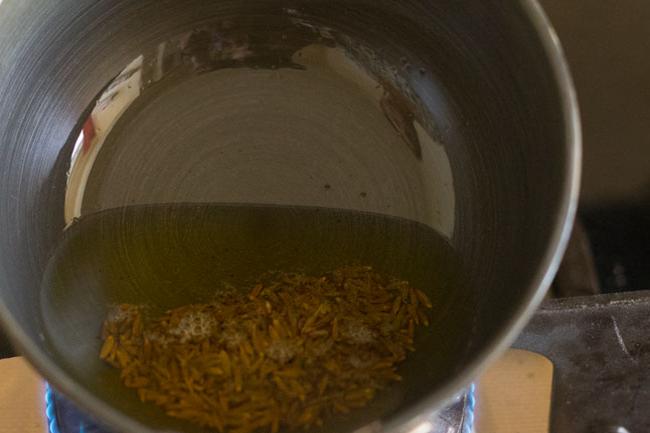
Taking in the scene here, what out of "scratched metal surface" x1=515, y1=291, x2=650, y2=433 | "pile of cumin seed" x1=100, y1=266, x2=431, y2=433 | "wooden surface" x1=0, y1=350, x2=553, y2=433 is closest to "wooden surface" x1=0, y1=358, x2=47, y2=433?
"wooden surface" x1=0, y1=350, x2=553, y2=433

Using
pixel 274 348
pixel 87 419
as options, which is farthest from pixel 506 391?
pixel 87 419

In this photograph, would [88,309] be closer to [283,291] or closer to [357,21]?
[283,291]

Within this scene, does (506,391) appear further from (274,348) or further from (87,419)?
(87,419)

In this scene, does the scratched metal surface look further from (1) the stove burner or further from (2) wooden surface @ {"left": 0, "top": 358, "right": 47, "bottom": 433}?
(2) wooden surface @ {"left": 0, "top": 358, "right": 47, "bottom": 433}

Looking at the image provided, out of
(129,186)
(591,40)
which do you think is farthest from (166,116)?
(591,40)

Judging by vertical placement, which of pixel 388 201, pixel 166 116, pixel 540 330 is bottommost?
pixel 540 330

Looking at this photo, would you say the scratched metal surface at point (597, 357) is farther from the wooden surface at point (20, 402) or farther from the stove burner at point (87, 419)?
the wooden surface at point (20, 402)
